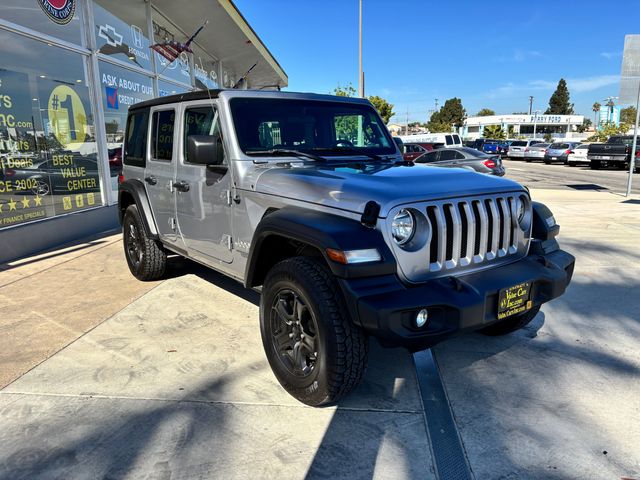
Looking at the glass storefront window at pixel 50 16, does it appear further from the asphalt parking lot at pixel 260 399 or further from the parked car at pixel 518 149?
the parked car at pixel 518 149

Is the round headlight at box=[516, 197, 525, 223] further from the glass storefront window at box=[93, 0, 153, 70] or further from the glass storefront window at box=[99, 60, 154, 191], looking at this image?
the glass storefront window at box=[93, 0, 153, 70]

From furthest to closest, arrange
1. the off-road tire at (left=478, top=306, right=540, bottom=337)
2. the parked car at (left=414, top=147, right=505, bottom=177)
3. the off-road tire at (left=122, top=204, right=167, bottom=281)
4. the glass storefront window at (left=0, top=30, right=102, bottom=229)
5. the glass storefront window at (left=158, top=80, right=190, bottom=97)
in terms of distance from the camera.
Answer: the parked car at (left=414, top=147, right=505, bottom=177)
the glass storefront window at (left=158, top=80, right=190, bottom=97)
the glass storefront window at (left=0, top=30, right=102, bottom=229)
the off-road tire at (left=122, top=204, right=167, bottom=281)
the off-road tire at (left=478, top=306, right=540, bottom=337)

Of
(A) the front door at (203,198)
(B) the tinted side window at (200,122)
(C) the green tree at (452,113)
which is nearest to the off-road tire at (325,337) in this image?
(A) the front door at (203,198)

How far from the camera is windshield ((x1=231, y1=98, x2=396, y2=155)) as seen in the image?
3.72 meters

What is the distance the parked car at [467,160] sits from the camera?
15141 mm

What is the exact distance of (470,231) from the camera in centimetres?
282

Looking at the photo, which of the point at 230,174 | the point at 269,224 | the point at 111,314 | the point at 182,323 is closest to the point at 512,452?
the point at 269,224

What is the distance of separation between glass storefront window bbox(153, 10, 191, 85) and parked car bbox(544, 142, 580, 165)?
24.1 meters

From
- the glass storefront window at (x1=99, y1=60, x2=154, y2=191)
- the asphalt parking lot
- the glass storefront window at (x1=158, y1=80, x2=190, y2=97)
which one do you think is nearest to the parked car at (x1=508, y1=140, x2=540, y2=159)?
the glass storefront window at (x1=158, y1=80, x2=190, y2=97)

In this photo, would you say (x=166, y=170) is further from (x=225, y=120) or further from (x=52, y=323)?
(x=52, y=323)

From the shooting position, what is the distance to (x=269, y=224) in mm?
2971

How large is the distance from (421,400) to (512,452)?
25.1 inches

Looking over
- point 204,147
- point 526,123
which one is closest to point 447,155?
point 204,147

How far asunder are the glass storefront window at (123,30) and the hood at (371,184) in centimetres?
722
